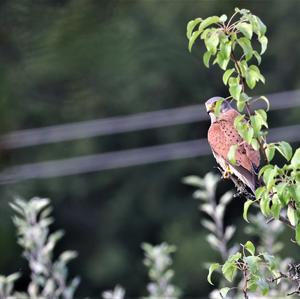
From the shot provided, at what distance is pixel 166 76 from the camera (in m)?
18.8

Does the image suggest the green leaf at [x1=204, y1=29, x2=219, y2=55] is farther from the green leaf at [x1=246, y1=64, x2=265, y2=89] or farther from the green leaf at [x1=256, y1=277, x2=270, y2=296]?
the green leaf at [x1=256, y1=277, x2=270, y2=296]

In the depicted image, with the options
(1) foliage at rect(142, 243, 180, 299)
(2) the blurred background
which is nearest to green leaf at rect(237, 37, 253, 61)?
(1) foliage at rect(142, 243, 180, 299)

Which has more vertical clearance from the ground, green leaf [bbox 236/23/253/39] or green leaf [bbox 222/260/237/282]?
green leaf [bbox 236/23/253/39]

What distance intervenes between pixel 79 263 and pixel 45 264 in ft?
45.3

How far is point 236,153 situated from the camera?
391 cm

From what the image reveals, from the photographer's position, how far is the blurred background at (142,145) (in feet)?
54.0

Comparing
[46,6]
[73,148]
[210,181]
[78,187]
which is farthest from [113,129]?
[210,181]

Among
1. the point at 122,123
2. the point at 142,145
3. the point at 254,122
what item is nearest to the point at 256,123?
Answer: the point at 254,122

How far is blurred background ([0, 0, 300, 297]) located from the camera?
16453mm

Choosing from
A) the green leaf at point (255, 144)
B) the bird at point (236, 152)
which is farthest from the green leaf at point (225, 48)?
the bird at point (236, 152)

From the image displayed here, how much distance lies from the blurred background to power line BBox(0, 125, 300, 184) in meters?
0.02

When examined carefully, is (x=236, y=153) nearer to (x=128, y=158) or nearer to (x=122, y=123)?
(x=122, y=123)

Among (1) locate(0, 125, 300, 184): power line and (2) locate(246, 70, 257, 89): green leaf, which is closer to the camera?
(2) locate(246, 70, 257, 89): green leaf

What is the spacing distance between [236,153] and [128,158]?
46.5ft
